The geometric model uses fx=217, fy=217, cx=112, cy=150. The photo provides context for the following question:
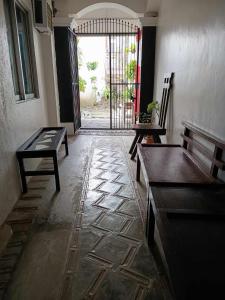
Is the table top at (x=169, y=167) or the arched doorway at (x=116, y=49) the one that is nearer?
the table top at (x=169, y=167)

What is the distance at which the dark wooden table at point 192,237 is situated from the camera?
2.69ft

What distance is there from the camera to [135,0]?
13.6ft

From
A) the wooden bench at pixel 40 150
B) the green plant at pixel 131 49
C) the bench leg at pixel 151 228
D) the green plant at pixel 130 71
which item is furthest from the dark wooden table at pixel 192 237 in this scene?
the green plant at pixel 131 49

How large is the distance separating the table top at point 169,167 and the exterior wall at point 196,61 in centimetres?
35

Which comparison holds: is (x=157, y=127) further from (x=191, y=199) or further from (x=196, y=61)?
(x=191, y=199)

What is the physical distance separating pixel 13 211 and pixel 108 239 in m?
0.99

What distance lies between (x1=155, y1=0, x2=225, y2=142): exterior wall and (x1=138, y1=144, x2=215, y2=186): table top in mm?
351

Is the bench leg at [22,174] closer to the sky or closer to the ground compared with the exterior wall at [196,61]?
closer to the ground

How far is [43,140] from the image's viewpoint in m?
2.76

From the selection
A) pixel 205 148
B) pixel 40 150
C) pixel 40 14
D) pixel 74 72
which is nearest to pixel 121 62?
pixel 74 72

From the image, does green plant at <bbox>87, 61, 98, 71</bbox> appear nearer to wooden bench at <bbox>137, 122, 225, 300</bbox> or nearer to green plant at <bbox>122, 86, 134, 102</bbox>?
green plant at <bbox>122, 86, 134, 102</bbox>

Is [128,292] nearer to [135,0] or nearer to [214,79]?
[214,79]

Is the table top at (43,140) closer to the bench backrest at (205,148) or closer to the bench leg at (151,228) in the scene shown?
the bench leg at (151,228)

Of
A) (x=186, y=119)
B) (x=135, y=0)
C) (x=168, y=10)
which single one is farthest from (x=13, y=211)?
(x=135, y=0)
